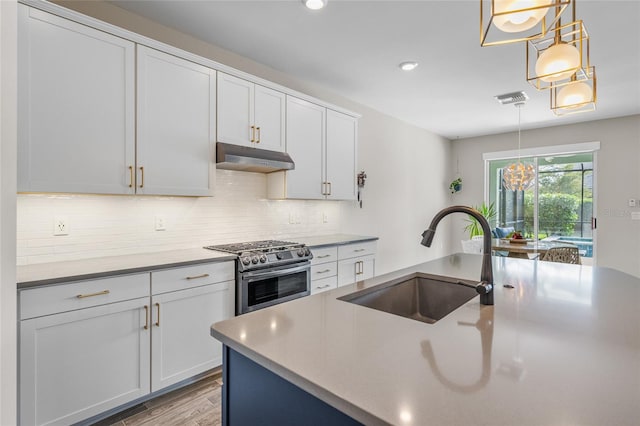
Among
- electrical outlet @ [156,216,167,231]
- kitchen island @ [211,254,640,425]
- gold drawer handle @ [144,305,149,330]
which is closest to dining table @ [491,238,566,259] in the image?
kitchen island @ [211,254,640,425]

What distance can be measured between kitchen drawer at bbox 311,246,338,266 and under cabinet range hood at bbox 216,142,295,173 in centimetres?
81

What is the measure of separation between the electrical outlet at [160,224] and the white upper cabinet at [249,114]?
77cm

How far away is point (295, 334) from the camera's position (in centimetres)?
98

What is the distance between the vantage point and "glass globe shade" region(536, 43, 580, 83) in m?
1.52

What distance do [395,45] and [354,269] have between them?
216 centimetres

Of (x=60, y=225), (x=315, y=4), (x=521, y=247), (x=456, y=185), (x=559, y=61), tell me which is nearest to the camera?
(x=559, y=61)

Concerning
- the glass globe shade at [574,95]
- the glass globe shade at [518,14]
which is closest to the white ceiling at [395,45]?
the glass globe shade at [574,95]

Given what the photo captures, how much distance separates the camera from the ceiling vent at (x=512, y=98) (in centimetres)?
398

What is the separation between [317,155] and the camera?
347 cm

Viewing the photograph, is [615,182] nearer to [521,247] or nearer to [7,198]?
[521,247]

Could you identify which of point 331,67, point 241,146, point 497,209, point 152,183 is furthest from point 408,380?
point 497,209

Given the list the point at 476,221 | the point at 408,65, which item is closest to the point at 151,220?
the point at 408,65

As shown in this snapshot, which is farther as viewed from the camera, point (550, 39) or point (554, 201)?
point (554, 201)

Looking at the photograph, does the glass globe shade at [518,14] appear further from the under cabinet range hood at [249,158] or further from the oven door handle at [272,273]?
the oven door handle at [272,273]
